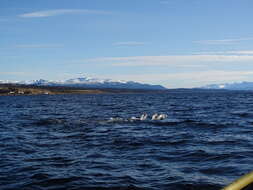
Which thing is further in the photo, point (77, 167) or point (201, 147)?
point (201, 147)

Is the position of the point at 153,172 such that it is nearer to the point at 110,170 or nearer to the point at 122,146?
the point at 110,170

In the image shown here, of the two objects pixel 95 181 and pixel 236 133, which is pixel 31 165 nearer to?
pixel 95 181

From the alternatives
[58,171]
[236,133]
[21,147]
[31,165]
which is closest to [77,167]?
[58,171]

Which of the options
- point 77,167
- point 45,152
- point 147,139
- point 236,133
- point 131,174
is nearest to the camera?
point 131,174

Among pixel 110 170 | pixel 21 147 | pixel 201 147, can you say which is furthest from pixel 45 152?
pixel 201 147

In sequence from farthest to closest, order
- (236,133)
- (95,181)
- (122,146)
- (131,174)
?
(236,133), (122,146), (131,174), (95,181)

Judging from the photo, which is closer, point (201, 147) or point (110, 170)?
point (110, 170)

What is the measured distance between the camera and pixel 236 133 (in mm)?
25656

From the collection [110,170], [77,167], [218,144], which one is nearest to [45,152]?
[77,167]

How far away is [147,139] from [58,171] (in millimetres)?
9661

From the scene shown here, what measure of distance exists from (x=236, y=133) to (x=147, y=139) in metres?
7.42

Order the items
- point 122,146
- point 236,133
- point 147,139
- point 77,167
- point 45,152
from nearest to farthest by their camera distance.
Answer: point 77,167, point 45,152, point 122,146, point 147,139, point 236,133

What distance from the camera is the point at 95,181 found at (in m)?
12.9

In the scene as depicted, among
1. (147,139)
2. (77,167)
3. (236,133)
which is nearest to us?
(77,167)
